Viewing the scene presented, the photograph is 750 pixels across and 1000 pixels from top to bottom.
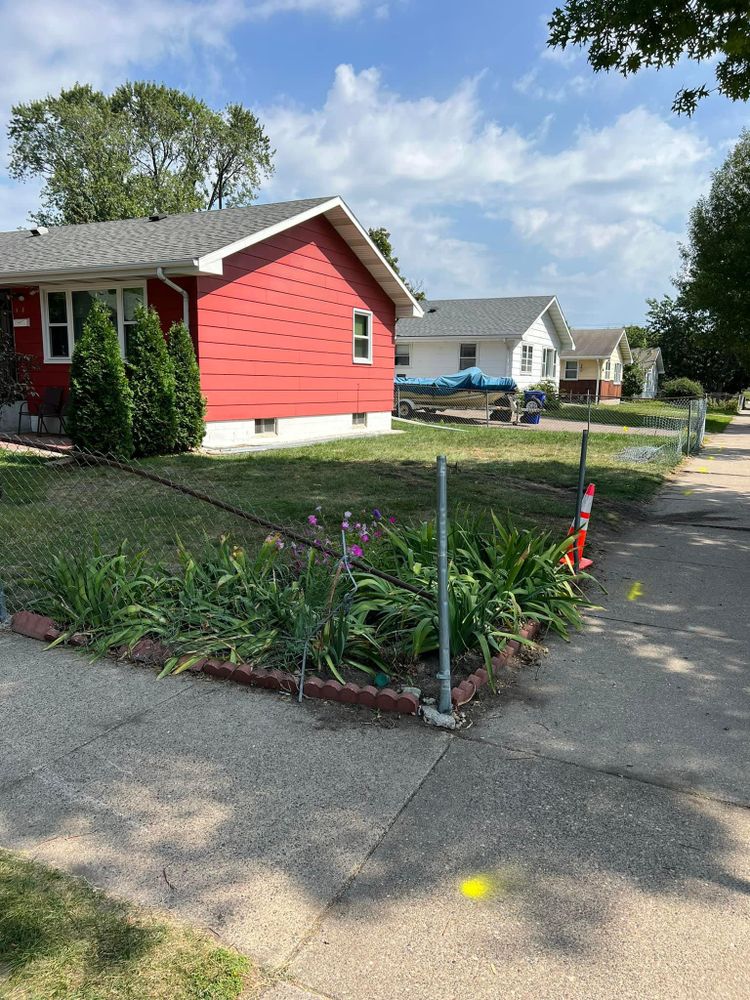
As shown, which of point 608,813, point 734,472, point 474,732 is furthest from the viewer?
point 734,472

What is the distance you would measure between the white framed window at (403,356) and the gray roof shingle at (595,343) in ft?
43.9

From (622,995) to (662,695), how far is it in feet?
6.91

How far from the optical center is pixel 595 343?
44719 millimetres

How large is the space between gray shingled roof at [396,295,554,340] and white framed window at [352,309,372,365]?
1300 cm

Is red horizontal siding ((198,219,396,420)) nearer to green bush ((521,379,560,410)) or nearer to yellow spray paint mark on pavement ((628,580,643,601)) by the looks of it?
yellow spray paint mark on pavement ((628,580,643,601))

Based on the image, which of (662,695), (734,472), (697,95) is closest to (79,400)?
(697,95)

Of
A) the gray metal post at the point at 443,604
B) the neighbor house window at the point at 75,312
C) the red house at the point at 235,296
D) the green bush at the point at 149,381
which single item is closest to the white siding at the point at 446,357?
the red house at the point at 235,296

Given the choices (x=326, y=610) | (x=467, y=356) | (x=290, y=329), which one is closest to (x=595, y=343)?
(x=467, y=356)

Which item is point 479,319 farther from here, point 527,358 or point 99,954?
point 99,954

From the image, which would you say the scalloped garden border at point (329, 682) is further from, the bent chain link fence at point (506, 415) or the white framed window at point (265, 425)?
the bent chain link fence at point (506, 415)

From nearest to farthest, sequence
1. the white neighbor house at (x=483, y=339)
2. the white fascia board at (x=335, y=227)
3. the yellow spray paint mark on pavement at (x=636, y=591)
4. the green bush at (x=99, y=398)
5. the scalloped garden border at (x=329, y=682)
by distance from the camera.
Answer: the scalloped garden border at (x=329, y=682)
the yellow spray paint mark on pavement at (x=636, y=591)
the green bush at (x=99, y=398)
the white fascia board at (x=335, y=227)
the white neighbor house at (x=483, y=339)

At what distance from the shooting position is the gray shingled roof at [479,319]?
31.0 metres

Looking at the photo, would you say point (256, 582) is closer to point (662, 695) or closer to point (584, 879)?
point (662, 695)

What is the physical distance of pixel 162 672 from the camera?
4.02 metres
